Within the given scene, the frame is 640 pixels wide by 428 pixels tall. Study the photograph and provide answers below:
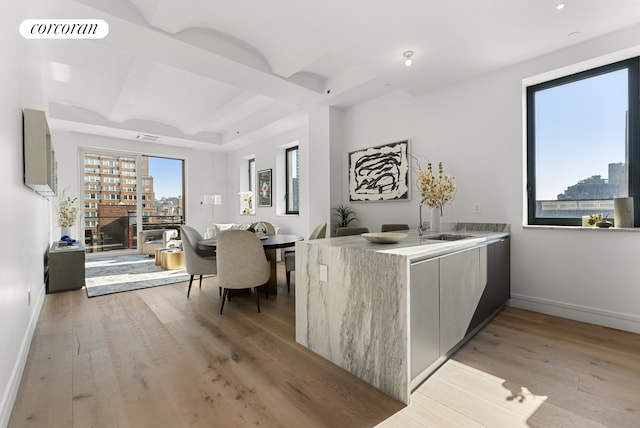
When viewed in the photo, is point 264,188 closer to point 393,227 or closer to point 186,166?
point 186,166

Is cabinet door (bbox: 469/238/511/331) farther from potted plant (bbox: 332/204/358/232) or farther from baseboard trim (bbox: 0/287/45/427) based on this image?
baseboard trim (bbox: 0/287/45/427)

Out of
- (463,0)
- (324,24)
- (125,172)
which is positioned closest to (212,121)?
(125,172)

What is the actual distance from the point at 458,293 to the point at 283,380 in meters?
1.39

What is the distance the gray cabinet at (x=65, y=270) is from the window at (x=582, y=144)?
231 inches

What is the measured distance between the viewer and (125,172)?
24.2 feet

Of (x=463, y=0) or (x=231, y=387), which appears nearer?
(x=231, y=387)

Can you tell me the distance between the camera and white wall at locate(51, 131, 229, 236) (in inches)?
253

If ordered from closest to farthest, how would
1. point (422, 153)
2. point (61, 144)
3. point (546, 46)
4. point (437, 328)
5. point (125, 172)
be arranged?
1. point (437, 328)
2. point (546, 46)
3. point (422, 153)
4. point (61, 144)
5. point (125, 172)

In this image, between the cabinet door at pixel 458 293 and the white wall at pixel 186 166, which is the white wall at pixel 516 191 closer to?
the cabinet door at pixel 458 293

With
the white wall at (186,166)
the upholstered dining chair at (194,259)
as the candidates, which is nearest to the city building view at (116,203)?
the white wall at (186,166)

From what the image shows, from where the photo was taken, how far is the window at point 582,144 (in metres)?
2.73

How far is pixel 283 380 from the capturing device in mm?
1878

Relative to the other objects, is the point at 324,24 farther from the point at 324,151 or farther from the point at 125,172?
the point at 125,172

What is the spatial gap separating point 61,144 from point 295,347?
7256 mm
